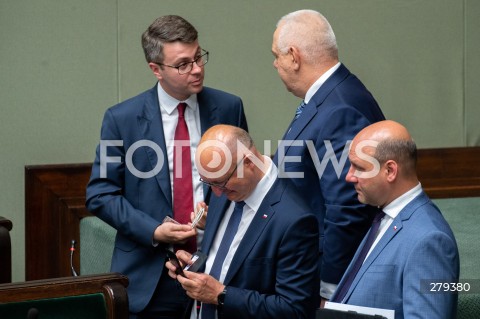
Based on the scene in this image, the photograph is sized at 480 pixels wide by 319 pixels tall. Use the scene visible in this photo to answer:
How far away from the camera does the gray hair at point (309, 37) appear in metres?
3.52

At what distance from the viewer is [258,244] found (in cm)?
309

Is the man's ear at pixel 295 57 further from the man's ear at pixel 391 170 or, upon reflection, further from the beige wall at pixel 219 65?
the beige wall at pixel 219 65

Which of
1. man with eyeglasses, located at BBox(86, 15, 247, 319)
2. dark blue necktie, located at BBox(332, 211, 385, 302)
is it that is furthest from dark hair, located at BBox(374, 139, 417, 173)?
man with eyeglasses, located at BBox(86, 15, 247, 319)

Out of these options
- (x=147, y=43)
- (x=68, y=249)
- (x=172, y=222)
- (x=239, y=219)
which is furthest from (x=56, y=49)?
(x=239, y=219)

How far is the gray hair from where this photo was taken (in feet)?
11.6

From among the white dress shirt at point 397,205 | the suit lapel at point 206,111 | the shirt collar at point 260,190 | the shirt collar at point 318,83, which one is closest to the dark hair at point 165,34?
the suit lapel at point 206,111

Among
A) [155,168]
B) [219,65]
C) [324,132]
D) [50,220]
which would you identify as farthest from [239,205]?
[219,65]

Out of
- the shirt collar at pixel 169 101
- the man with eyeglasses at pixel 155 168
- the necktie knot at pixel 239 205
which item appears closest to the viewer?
the necktie knot at pixel 239 205

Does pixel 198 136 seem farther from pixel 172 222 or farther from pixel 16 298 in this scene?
pixel 16 298

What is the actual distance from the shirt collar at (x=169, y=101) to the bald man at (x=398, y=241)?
103 centimetres

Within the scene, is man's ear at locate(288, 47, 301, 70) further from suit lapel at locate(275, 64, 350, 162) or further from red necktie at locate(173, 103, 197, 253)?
red necktie at locate(173, 103, 197, 253)

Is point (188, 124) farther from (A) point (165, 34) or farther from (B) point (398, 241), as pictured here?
(B) point (398, 241)

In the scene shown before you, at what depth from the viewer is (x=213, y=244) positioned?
3.32 metres

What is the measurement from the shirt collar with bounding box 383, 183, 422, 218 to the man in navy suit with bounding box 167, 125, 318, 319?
1.04 ft
